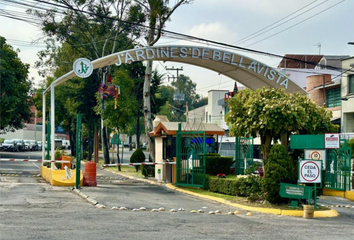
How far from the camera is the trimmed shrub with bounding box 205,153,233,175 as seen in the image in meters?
21.9

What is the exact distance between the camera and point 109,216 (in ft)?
41.4

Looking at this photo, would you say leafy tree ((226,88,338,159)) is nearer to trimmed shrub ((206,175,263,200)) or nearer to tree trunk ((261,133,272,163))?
tree trunk ((261,133,272,163))

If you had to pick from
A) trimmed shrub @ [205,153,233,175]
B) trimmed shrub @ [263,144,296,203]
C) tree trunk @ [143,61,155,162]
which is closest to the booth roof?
trimmed shrub @ [205,153,233,175]

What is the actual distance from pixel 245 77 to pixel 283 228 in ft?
46.9

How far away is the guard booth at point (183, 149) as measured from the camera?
21328 millimetres

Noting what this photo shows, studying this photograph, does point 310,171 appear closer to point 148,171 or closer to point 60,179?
point 60,179

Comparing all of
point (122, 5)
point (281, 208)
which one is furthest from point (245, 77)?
point (122, 5)

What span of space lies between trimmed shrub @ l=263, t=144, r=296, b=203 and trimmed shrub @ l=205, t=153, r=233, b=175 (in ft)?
20.5

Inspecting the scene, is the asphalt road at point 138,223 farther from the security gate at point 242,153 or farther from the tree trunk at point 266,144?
the security gate at point 242,153

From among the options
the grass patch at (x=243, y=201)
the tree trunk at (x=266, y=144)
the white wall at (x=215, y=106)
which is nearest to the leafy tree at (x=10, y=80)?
the white wall at (x=215, y=106)

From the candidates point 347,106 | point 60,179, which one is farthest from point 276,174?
point 347,106

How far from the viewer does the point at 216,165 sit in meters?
22.0

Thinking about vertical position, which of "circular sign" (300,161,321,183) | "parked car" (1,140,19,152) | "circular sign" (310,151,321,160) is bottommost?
"parked car" (1,140,19,152)

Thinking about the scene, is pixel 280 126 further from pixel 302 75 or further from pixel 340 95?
pixel 302 75
